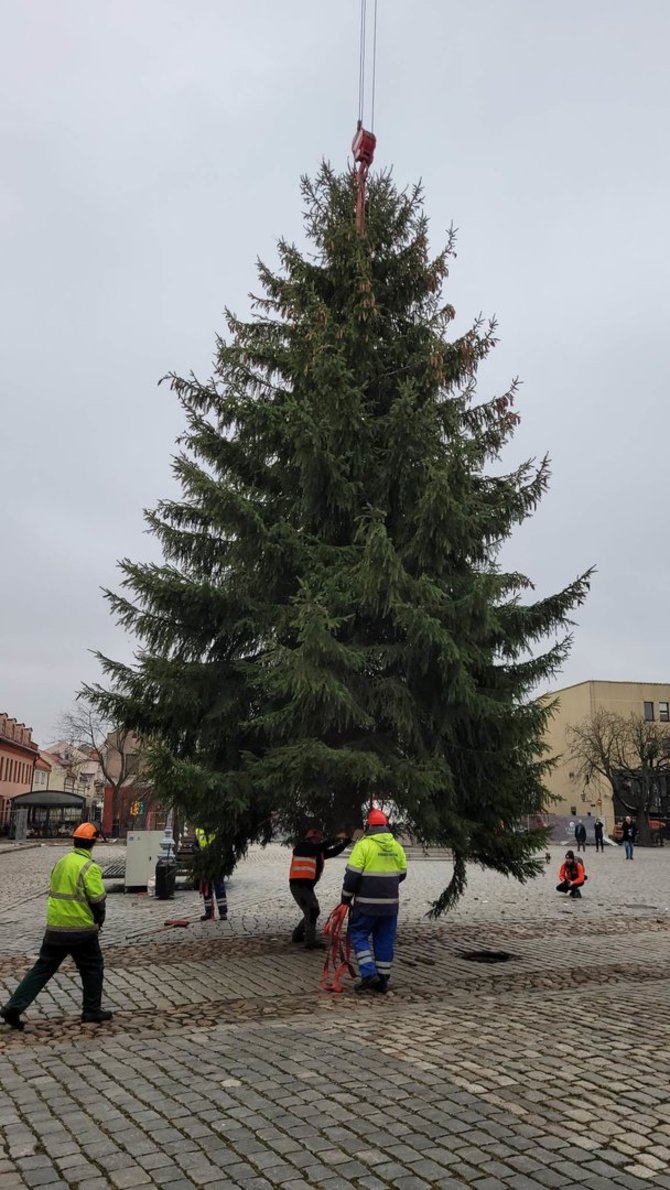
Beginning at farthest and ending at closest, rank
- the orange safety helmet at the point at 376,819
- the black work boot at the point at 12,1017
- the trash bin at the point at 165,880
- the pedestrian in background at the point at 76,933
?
1. the trash bin at the point at 165,880
2. the orange safety helmet at the point at 376,819
3. the pedestrian in background at the point at 76,933
4. the black work boot at the point at 12,1017

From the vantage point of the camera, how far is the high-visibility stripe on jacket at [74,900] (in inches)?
283

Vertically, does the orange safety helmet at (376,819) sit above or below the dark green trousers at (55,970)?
above

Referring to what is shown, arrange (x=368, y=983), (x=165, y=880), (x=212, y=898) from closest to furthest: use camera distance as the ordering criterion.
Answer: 1. (x=368, y=983)
2. (x=212, y=898)
3. (x=165, y=880)

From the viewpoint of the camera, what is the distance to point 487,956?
35.1 ft

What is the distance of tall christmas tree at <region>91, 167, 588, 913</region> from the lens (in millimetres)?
9977

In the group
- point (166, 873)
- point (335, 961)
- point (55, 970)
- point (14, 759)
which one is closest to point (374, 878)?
point (335, 961)

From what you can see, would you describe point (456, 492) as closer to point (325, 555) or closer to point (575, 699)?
point (325, 555)

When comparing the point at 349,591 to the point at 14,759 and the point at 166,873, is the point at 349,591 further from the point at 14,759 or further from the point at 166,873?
the point at 14,759

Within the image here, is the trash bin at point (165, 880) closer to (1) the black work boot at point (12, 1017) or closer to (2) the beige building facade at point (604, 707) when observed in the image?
(1) the black work boot at point (12, 1017)

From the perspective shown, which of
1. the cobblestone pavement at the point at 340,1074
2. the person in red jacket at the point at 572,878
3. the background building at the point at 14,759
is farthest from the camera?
the background building at the point at 14,759

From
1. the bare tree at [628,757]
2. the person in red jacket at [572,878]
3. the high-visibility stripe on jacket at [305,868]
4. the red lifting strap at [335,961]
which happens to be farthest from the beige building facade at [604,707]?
the red lifting strap at [335,961]

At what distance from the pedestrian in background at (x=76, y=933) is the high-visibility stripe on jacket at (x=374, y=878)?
2.51m

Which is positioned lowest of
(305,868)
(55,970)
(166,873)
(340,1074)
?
(166,873)

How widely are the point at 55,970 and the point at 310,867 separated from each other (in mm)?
4097
